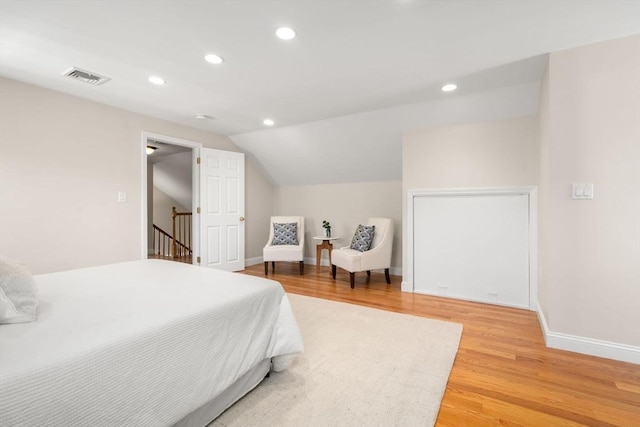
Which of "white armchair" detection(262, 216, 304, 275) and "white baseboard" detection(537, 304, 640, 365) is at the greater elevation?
"white armchair" detection(262, 216, 304, 275)

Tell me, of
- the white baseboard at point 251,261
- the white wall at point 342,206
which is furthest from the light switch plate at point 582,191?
the white baseboard at point 251,261

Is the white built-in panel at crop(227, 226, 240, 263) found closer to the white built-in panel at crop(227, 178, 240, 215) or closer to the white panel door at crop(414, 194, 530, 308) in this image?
the white built-in panel at crop(227, 178, 240, 215)

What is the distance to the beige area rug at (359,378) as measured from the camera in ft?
5.11

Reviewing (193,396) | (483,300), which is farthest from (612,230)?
(193,396)

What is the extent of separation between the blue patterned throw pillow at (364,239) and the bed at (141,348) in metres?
2.67

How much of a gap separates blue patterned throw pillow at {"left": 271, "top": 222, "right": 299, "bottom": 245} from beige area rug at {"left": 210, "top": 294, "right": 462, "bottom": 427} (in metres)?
2.40

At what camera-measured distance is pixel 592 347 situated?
7.36ft

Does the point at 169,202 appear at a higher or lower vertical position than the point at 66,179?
lower

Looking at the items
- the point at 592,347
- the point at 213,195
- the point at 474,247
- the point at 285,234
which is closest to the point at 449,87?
the point at 474,247

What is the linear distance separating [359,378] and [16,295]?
1767 mm

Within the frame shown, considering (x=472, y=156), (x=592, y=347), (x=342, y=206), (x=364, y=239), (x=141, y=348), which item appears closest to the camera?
(x=141, y=348)

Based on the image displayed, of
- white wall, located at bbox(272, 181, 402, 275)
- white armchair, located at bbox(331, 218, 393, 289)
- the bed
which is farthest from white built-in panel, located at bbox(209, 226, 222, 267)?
the bed

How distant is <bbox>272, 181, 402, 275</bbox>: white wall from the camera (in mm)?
4918

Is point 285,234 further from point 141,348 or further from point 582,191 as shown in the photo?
point 141,348
